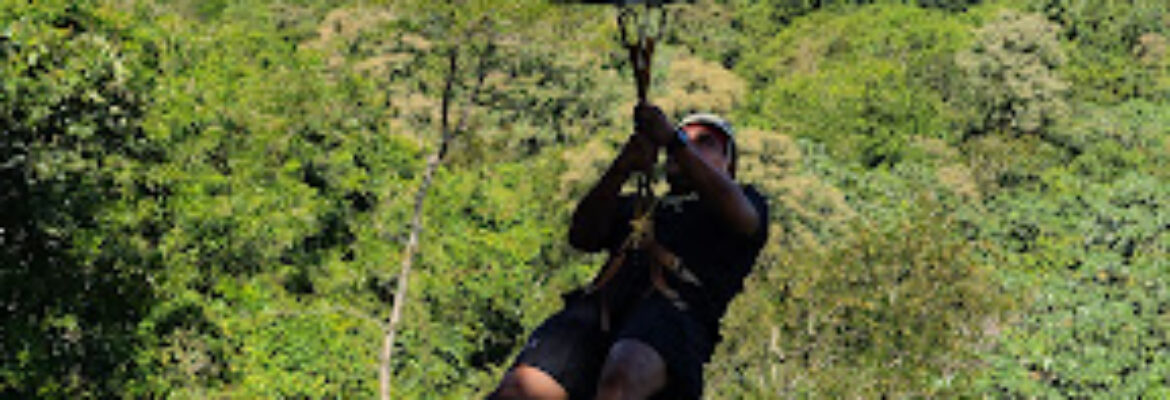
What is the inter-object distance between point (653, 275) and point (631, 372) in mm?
327

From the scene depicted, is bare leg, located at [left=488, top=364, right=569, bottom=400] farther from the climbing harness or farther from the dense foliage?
the dense foliage

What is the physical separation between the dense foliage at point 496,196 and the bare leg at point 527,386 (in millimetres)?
1380

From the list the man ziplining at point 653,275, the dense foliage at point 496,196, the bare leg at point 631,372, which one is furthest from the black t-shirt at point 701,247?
the dense foliage at point 496,196

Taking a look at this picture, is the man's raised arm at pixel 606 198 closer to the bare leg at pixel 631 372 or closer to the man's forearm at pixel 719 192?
the man's forearm at pixel 719 192

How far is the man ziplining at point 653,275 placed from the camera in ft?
9.52

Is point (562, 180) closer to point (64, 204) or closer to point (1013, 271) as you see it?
point (1013, 271)

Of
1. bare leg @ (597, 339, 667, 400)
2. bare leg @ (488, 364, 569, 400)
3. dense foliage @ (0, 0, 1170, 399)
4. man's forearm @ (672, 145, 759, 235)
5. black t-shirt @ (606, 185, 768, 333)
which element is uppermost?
man's forearm @ (672, 145, 759, 235)

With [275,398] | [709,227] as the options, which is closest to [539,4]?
[275,398]

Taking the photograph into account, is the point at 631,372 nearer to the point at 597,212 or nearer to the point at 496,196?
the point at 597,212

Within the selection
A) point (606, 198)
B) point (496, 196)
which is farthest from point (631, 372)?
point (496, 196)

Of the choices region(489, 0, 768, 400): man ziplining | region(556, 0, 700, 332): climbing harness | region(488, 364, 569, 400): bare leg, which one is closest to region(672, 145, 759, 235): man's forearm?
region(489, 0, 768, 400): man ziplining

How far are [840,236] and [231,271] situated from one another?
21.5 meters

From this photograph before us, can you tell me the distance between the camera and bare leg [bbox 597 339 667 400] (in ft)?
9.13

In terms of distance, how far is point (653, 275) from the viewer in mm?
3033
